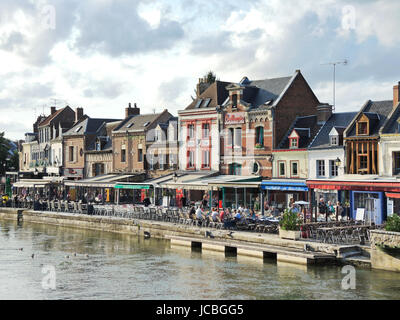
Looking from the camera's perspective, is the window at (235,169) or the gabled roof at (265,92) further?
the window at (235,169)

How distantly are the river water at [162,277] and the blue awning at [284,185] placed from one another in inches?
307

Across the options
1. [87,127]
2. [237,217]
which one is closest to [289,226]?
[237,217]

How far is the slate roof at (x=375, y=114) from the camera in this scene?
38.5m

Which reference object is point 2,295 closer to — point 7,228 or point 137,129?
point 7,228

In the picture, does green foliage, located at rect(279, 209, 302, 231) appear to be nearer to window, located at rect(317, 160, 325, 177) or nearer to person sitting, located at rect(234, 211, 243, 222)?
person sitting, located at rect(234, 211, 243, 222)

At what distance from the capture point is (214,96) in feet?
167

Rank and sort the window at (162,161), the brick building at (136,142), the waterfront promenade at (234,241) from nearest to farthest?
the waterfront promenade at (234,241) → the window at (162,161) → the brick building at (136,142)

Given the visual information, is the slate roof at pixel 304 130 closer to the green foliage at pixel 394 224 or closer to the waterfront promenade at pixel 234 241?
the waterfront promenade at pixel 234 241

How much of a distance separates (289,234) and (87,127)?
137ft

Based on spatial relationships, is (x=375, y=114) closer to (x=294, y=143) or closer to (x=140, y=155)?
(x=294, y=143)

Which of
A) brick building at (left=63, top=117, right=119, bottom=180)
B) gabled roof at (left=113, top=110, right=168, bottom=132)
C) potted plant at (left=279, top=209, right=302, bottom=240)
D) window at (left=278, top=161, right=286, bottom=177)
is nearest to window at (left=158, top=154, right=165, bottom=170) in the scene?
gabled roof at (left=113, top=110, right=168, bottom=132)

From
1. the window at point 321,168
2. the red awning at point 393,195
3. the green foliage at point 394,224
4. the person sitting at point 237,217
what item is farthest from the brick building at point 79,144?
the green foliage at point 394,224

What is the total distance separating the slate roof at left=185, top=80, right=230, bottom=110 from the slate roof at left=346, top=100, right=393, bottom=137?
13562 millimetres

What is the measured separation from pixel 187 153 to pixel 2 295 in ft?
101
